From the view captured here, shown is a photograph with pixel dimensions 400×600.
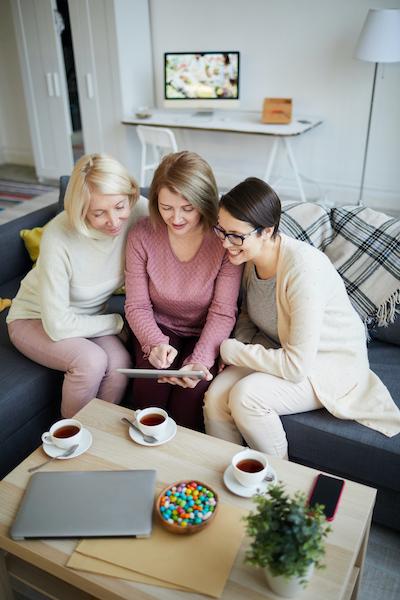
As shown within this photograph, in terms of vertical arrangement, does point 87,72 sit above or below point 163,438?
above

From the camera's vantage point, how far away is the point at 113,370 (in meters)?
1.74

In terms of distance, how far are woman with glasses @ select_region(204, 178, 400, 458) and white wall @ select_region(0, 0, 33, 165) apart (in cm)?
460

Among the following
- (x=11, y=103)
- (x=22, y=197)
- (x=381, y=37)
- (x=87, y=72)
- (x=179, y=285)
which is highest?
(x=381, y=37)

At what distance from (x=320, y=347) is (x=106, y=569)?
33.2 inches

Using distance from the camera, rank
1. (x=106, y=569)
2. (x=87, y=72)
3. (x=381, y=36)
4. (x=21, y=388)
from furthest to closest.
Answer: (x=87, y=72) → (x=381, y=36) → (x=21, y=388) → (x=106, y=569)

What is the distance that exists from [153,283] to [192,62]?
114 inches

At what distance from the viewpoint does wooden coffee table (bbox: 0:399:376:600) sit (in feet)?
3.26

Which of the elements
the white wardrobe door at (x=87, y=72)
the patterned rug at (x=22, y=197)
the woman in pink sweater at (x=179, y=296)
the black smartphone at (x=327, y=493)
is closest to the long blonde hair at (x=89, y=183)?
the woman in pink sweater at (x=179, y=296)

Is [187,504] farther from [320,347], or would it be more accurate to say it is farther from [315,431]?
[320,347]

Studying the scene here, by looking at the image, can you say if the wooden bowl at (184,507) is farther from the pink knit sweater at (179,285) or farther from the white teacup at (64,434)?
the pink knit sweater at (179,285)

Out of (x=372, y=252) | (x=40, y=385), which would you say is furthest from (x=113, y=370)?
(x=372, y=252)

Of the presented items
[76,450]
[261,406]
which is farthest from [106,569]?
[261,406]

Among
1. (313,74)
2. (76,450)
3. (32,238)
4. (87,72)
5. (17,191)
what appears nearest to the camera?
(76,450)

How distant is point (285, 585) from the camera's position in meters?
0.94
